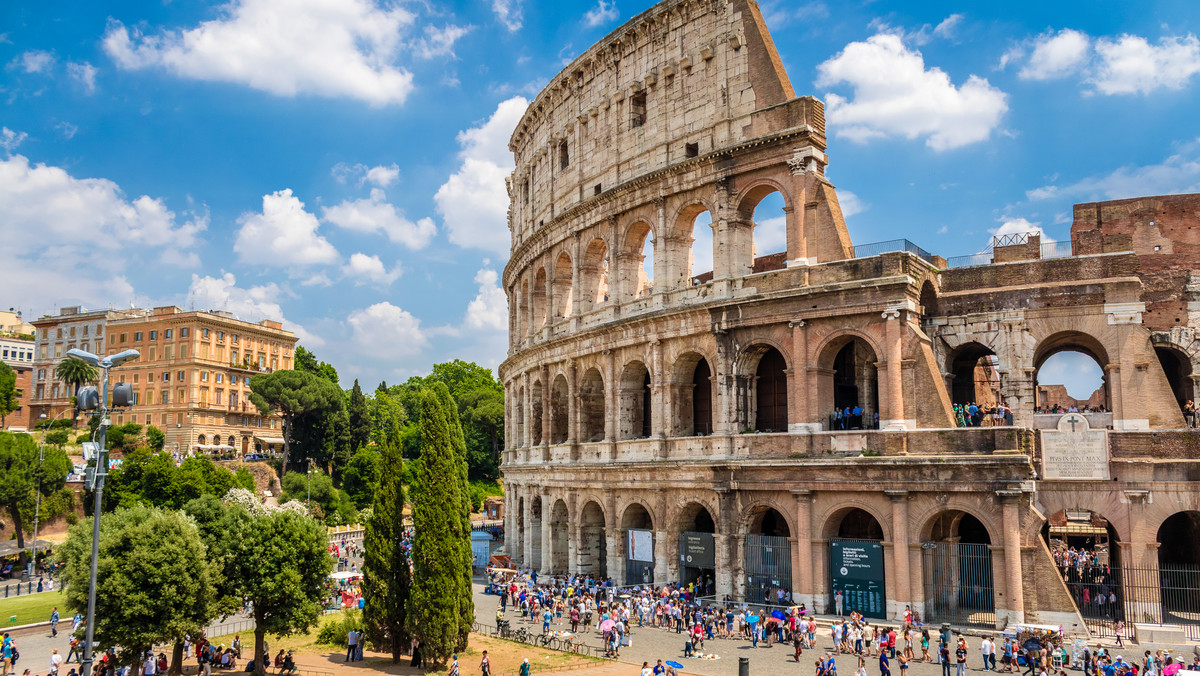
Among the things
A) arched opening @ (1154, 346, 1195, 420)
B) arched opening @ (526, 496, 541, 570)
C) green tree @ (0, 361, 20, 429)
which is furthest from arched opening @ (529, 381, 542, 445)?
green tree @ (0, 361, 20, 429)

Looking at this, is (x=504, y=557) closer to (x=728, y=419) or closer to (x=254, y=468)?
(x=728, y=419)

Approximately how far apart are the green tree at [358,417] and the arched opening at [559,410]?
158ft

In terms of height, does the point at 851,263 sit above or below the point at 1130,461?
above

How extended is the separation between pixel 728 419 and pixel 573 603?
8166 millimetres

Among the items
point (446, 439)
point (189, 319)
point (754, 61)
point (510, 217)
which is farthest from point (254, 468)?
point (754, 61)

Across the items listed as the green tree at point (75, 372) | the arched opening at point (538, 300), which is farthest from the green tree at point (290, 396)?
the arched opening at point (538, 300)

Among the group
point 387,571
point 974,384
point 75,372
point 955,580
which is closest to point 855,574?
point 955,580

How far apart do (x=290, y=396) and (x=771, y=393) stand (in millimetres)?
57733

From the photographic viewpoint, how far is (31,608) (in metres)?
35.0

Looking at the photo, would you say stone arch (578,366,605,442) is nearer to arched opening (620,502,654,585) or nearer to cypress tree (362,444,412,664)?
arched opening (620,502,654,585)

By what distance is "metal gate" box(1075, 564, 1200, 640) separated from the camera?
78.4 ft

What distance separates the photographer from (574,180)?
124 ft

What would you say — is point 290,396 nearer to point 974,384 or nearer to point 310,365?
point 310,365

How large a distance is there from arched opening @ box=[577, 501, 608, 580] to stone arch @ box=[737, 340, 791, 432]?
8.33 metres
